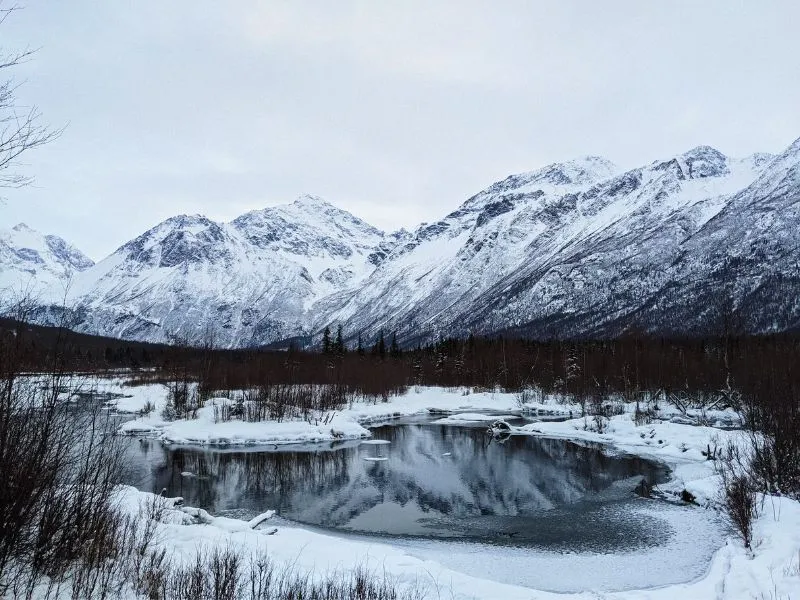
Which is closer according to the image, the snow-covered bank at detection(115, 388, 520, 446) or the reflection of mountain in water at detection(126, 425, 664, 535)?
the reflection of mountain in water at detection(126, 425, 664, 535)

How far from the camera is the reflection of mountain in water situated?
22.5 metres

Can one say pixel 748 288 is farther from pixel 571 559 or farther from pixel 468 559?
pixel 468 559

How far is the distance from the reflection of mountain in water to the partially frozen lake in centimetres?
8

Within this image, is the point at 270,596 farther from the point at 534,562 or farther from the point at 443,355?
the point at 443,355

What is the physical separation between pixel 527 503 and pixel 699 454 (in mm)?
13845

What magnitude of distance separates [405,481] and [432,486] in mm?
1586

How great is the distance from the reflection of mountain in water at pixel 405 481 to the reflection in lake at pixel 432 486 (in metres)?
0.05

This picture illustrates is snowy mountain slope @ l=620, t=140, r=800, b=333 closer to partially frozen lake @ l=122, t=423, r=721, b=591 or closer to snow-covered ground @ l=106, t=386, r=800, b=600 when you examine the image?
partially frozen lake @ l=122, t=423, r=721, b=591

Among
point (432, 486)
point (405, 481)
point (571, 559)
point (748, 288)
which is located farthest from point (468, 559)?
point (748, 288)

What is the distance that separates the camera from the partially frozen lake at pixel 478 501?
16438mm

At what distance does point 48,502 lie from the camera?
8297mm

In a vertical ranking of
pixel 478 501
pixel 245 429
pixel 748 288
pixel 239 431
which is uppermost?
pixel 748 288

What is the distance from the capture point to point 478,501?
2452 cm

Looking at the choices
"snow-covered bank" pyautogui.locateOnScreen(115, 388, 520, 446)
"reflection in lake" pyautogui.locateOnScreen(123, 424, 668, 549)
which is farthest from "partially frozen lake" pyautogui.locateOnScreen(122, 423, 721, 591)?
"snow-covered bank" pyautogui.locateOnScreen(115, 388, 520, 446)
